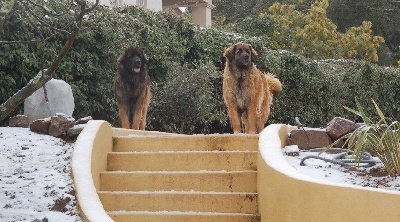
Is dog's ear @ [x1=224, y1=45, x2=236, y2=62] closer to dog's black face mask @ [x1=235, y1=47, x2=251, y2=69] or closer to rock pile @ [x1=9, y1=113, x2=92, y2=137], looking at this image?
dog's black face mask @ [x1=235, y1=47, x2=251, y2=69]

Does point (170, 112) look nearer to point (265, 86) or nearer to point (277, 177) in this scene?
point (265, 86)

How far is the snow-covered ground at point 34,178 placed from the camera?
6.45 m

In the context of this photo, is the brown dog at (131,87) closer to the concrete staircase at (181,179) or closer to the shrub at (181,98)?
the concrete staircase at (181,179)

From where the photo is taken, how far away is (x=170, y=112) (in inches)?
548

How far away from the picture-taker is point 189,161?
8344 mm

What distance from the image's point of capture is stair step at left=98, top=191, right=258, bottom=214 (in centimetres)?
751

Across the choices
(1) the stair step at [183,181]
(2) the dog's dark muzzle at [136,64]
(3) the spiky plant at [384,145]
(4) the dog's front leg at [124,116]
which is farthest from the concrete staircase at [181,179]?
(2) the dog's dark muzzle at [136,64]

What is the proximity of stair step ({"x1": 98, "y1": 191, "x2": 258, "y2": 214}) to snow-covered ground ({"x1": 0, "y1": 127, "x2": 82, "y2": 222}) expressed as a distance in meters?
0.59

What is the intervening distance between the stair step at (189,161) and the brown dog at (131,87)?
8.12 feet

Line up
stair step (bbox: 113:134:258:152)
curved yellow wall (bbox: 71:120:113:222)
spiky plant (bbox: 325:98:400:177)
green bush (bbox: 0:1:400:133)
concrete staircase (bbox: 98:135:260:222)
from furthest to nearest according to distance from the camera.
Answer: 1. green bush (bbox: 0:1:400:133)
2. stair step (bbox: 113:134:258:152)
3. concrete staircase (bbox: 98:135:260:222)
4. spiky plant (bbox: 325:98:400:177)
5. curved yellow wall (bbox: 71:120:113:222)

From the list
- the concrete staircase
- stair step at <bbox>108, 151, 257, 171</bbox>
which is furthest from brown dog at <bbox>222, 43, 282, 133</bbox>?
stair step at <bbox>108, 151, 257, 171</bbox>

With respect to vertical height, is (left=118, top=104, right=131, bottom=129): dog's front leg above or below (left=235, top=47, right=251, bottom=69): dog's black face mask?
below

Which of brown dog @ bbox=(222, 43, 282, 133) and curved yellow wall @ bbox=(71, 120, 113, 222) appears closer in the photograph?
curved yellow wall @ bbox=(71, 120, 113, 222)

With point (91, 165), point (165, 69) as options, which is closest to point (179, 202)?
point (91, 165)
